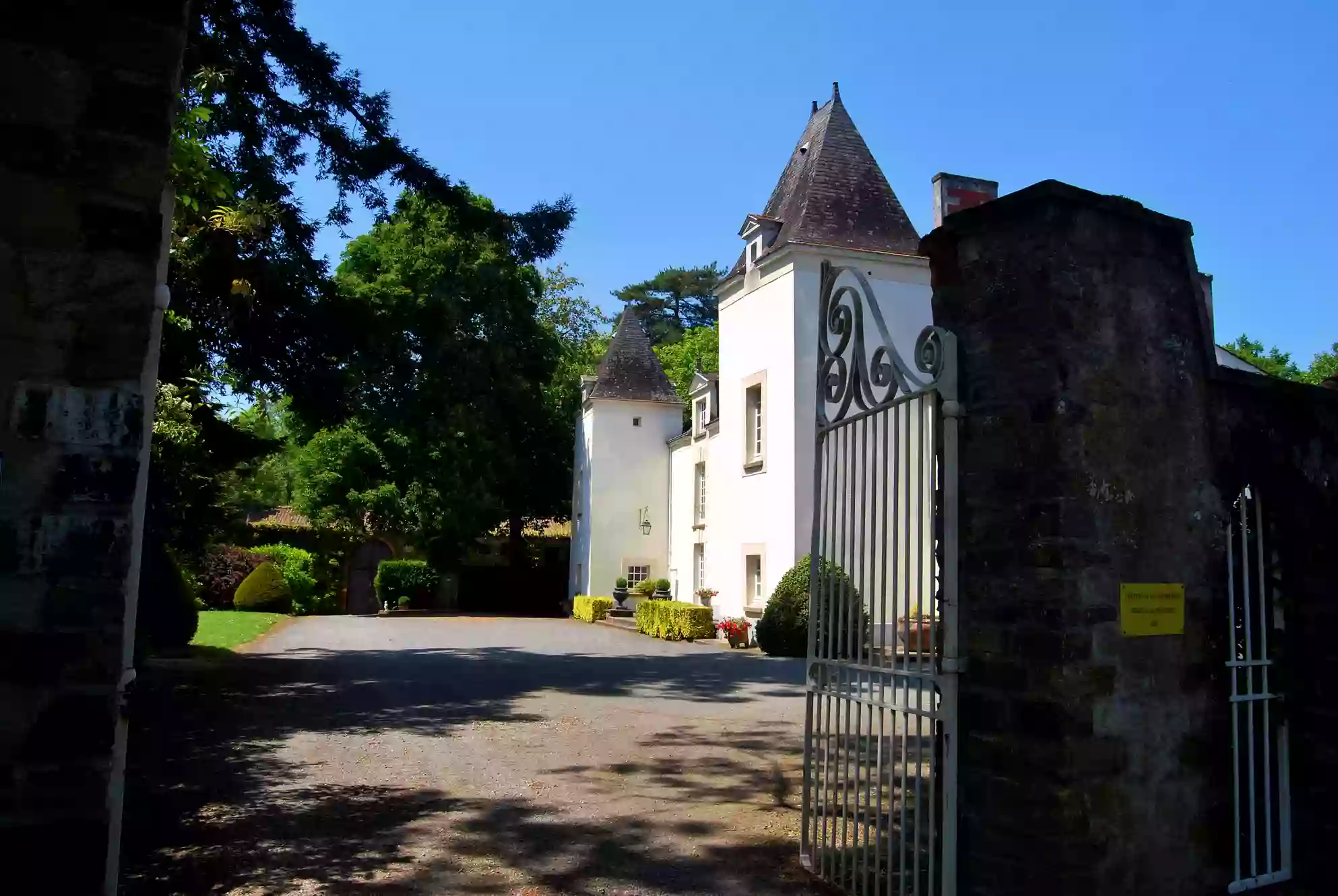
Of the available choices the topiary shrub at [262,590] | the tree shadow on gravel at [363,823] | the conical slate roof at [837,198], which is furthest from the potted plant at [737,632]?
the topiary shrub at [262,590]

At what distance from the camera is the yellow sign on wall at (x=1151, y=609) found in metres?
3.92

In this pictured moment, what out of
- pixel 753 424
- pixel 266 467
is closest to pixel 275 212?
pixel 753 424

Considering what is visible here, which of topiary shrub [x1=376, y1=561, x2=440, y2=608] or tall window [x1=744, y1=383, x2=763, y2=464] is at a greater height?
tall window [x1=744, y1=383, x2=763, y2=464]

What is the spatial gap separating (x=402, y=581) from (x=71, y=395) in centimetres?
3195

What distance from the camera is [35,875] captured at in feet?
9.74

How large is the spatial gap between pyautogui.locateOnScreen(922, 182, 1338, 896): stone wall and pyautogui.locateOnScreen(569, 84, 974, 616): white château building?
11.6m

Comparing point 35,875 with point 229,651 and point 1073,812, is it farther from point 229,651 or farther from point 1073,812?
point 229,651

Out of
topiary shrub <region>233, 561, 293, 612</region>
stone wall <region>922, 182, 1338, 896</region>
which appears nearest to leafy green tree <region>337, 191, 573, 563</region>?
topiary shrub <region>233, 561, 293, 612</region>

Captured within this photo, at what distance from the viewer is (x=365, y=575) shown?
121ft

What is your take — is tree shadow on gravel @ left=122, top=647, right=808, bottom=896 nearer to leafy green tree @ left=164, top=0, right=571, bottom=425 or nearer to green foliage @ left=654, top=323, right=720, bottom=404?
leafy green tree @ left=164, top=0, right=571, bottom=425

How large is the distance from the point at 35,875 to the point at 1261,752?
4947 millimetres

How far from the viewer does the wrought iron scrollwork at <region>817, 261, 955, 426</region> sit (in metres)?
4.41

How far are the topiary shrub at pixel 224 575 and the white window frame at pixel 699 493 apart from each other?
13.4m

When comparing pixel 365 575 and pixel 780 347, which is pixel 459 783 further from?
pixel 365 575
